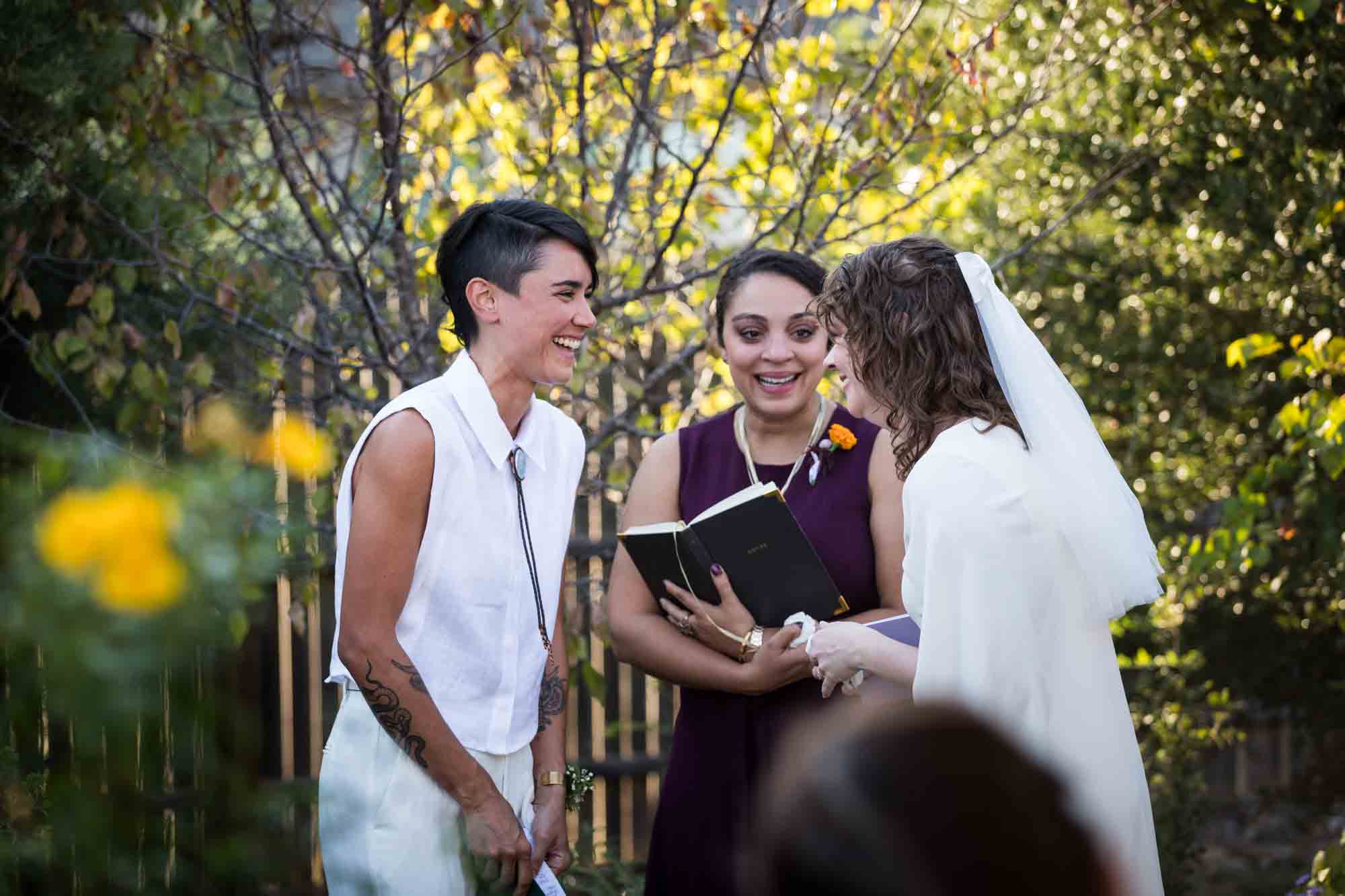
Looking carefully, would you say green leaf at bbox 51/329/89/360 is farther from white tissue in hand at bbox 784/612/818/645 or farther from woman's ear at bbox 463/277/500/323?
white tissue in hand at bbox 784/612/818/645

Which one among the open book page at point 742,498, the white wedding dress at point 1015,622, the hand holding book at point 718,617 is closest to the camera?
the white wedding dress at point 1015,622

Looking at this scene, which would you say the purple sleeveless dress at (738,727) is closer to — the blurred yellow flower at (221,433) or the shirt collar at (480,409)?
the shirt collar at (480,409)

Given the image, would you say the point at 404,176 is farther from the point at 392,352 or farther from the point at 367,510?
the point at 367,510

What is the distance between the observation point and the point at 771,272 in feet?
11.0

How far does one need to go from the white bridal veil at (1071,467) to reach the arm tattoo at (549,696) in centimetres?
118

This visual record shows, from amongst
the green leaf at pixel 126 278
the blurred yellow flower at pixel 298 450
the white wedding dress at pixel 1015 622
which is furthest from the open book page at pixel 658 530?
the green leaf at pixel 126 278

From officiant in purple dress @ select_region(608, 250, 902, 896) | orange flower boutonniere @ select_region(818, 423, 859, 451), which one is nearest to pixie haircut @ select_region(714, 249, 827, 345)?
officiant in purple dress @ select_region(608, 250, 902, 896)

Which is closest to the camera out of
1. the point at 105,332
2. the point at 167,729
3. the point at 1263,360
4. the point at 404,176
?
the point at 167,729

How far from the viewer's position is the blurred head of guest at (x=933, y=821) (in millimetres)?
892

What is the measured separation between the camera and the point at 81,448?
3.55ft

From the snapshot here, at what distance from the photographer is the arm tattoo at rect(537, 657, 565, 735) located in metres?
2.91


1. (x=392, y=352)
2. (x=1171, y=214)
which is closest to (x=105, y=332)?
(x=392, y=352)

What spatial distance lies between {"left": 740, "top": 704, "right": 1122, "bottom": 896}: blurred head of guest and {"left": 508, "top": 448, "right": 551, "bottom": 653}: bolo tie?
1791 millimetres

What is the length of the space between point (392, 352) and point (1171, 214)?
10.4 ft
